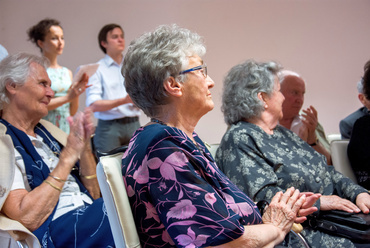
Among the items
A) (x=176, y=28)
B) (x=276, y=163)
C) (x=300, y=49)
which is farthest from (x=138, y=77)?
(x=300, y=49)

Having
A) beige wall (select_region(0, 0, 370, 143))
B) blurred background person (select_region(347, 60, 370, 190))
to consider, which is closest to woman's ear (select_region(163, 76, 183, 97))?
blurred background person (select_region(347, 60, 370, 190))

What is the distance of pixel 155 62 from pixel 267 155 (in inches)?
33.3

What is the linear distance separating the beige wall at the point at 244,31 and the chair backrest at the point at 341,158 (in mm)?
2620

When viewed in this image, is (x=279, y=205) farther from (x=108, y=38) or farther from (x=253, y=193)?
(x=108, y=38)

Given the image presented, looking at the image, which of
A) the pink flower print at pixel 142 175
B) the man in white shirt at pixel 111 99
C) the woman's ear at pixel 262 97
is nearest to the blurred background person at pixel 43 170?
the pink flower print at pixel 142 175

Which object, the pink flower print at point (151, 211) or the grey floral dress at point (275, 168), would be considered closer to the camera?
the pink flower print at point (151, 211)

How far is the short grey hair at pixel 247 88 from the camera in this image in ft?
7.04

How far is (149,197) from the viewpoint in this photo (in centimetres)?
122

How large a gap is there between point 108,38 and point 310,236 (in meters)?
2.74

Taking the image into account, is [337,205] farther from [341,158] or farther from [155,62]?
[155,62]

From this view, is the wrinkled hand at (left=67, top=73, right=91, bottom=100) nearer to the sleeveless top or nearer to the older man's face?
the sleeveless top

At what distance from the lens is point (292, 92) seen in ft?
9.61

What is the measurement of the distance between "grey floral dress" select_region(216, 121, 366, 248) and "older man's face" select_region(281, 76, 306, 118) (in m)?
0.77

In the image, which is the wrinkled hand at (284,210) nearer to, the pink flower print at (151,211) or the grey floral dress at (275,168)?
the grey floral dress at (275,168)
